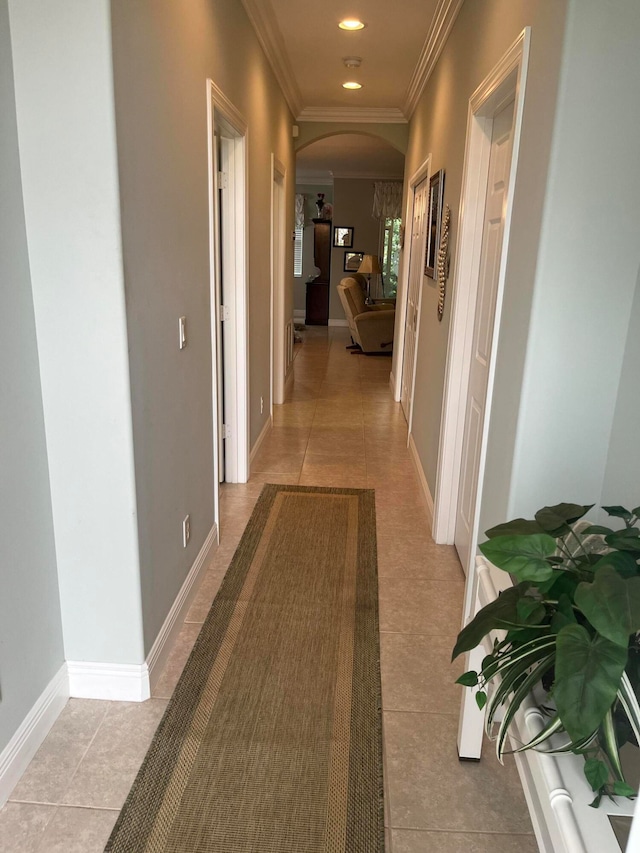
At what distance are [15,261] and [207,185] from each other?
1.26 metres

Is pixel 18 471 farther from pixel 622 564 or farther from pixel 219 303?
pixel 219 303

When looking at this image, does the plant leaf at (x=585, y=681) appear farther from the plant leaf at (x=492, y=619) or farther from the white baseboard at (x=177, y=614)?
the white baseboard at (x=177, y=614)

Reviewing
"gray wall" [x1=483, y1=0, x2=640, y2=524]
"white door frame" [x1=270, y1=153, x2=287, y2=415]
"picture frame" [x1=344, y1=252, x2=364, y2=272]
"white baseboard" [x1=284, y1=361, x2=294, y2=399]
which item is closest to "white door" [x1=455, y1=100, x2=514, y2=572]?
"gray wall" [x1=483, y1=0, x2=640, y2=524]

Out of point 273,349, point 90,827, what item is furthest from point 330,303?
point 90,827

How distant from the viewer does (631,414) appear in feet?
5.57

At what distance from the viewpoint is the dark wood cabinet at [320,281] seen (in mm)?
12203

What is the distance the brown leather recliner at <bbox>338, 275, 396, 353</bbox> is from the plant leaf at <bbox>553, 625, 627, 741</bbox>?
820 centimetres

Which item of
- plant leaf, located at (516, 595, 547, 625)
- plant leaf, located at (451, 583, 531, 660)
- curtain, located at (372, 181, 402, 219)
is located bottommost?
plant leaf, located at (451, 583, 531, 660)

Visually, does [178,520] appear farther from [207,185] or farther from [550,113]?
[550,113]

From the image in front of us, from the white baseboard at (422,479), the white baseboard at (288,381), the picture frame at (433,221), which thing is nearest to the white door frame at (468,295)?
the white baseboard at (422,479)

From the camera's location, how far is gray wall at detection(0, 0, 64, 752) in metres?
1.70

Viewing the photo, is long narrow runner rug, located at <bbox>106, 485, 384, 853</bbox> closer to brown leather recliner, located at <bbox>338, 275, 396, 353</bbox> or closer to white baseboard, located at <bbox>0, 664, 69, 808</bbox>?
white baseboard, located at <bbox>0, 664, 69, 808</bbox>

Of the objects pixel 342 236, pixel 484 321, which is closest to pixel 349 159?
pixel 342 236

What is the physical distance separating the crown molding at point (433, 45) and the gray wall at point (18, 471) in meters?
2.49
